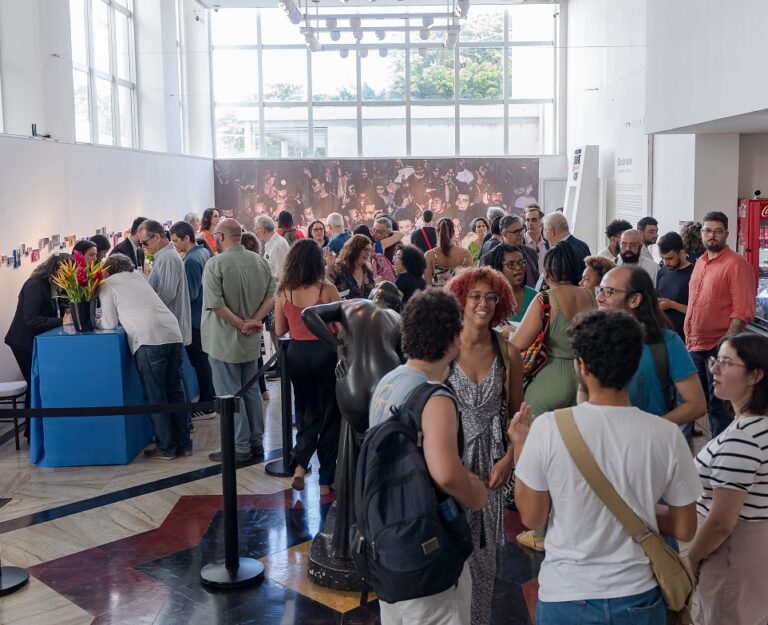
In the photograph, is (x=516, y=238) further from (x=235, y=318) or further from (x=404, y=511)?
(x=404, y=511)

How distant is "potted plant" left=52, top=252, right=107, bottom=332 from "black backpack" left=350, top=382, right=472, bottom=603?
4.51 metres

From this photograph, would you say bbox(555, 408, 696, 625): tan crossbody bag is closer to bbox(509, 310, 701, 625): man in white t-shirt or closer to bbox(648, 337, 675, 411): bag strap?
bbox(509, 310, 701, 625): man in white t-shirt

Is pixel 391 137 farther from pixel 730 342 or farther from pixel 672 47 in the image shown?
pixel 730 342

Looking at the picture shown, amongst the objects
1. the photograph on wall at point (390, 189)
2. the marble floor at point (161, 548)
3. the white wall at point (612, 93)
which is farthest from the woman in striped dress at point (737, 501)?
the photograph on wall at point (390, 189)

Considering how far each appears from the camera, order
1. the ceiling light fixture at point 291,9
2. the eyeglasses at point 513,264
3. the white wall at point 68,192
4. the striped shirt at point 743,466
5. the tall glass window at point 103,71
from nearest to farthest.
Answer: the striped shirt at point 743,466, the eyeglasses at point 513,264, the white wall at point 68,192, the tall glass window at point 103,71, the ceiling light fixture at point 291,9

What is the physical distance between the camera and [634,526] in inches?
88.4

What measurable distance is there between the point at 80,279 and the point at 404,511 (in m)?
4.70

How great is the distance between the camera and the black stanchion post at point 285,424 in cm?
589

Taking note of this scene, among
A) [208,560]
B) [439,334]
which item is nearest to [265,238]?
[208,560]

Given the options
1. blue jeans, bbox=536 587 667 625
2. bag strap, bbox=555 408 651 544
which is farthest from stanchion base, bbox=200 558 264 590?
bag strap, bbox=555 408 651 544

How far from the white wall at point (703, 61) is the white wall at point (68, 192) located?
6178mm

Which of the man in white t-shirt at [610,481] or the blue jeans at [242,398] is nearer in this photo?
the man in white t-shirt at [610,481]

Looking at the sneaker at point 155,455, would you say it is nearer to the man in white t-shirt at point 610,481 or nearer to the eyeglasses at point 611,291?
the eyeglasses at point 611,291

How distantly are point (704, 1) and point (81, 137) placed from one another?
884 centimetres
